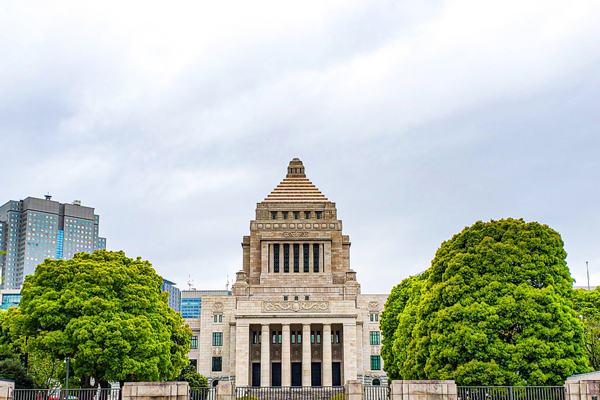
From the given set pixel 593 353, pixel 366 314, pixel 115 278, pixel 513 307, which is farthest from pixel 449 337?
pixel 366 314

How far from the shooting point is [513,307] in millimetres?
38188

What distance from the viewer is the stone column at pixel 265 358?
72.6 m

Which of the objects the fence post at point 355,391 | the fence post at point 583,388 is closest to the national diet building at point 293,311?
the fence post at point 355,391

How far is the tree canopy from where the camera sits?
1459 inches

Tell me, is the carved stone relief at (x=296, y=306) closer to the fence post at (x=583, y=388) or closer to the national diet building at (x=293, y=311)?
the national diet building at (x=293, y=311)

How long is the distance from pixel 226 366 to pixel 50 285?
39833 millimetres

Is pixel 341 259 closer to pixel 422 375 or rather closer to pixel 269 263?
pixel 269 263

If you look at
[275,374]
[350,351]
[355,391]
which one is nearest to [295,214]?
[275,374]

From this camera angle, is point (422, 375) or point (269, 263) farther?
point (269, 263)

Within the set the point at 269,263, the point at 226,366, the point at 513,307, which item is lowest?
the point at 226,366

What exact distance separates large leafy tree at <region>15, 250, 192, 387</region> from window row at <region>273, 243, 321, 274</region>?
Result: 44086 millimetres

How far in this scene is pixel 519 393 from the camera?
116 ft

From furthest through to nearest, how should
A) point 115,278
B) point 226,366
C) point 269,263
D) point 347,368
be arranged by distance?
point 269,263, point 226,366, point 347,368, point 115,278

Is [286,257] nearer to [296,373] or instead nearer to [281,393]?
[296,373]
